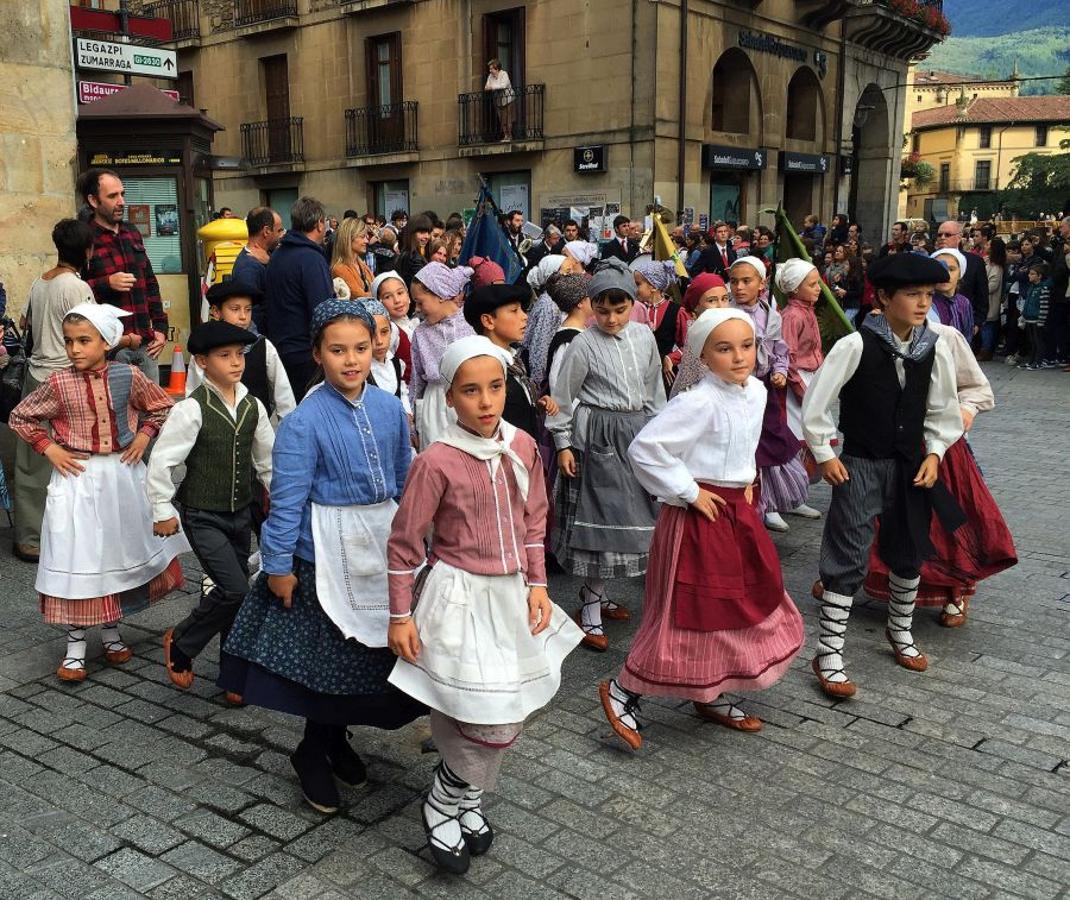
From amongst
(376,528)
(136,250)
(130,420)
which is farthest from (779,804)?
(136,250)

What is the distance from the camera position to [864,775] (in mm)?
4051

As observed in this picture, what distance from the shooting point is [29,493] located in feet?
23.0

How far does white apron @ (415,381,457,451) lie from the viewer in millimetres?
5945

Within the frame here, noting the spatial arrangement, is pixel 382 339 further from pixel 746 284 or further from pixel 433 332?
pixel 746 284

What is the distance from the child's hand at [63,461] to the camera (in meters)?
5.07

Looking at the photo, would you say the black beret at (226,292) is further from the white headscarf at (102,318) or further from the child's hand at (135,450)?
the child's hand at (135,450)

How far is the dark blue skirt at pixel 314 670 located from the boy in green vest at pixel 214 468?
1001 millimetres

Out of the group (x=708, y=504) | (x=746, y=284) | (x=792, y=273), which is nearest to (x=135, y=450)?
(x=708, y=504)

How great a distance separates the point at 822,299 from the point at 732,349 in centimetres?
325

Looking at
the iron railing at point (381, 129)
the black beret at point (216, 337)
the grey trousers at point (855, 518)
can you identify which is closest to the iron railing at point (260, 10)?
the iron railing at point (381, 129)

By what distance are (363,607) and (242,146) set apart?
28954 millimetres

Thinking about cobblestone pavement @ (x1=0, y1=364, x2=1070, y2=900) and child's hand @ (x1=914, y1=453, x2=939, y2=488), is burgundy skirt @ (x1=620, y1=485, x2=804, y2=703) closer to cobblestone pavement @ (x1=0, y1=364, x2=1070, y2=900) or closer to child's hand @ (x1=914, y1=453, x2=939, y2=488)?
cobblestone pavement @ (x1=0, y1=364, x2=1070, y2=900)

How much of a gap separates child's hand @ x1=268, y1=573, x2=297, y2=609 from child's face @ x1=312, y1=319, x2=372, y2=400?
664mm

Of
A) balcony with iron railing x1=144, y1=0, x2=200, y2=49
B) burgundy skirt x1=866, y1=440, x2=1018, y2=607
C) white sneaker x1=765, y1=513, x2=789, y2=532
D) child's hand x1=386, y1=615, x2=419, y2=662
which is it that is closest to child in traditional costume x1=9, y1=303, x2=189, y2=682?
child's hand x1=386, y1=615, x2=419, y2=662
